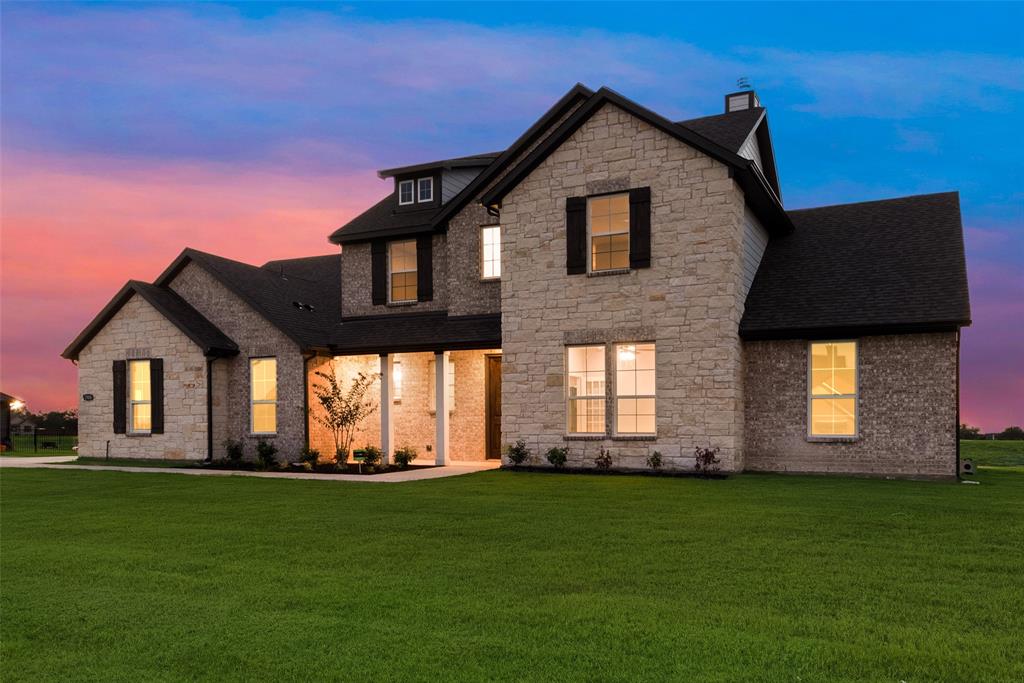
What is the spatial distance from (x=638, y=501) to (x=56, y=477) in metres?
12.9

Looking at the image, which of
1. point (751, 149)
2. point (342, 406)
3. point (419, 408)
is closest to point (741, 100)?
point (751, 149)

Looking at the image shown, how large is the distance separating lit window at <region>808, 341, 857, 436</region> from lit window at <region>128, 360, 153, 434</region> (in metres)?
17.3

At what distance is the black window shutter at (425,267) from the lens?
20.6m

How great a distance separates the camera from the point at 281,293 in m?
22.7

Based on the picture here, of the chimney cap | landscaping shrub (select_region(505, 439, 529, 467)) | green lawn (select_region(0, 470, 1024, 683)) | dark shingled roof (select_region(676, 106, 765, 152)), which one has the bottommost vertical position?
landscaping shrub (select_region(505, 439, 529, 467))

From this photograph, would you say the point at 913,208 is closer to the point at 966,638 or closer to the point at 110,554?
the point at 966,638

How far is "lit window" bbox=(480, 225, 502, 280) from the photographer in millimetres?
19359

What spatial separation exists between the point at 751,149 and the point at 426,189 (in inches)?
356

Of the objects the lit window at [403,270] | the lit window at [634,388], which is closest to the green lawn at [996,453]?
the lit window at [634,388]

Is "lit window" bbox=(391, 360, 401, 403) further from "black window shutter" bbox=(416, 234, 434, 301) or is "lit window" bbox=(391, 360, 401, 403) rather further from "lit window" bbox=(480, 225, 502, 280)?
"lit window" bbox=(480, 225, 502, 280)

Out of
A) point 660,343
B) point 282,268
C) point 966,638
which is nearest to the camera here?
point 966,638

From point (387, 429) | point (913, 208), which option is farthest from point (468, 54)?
point (913, 208)

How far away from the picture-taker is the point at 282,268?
90.4 ft

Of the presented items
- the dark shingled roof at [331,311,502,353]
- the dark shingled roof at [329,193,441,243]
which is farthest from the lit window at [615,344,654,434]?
the dark shingled roof at [329,193,441,243]
